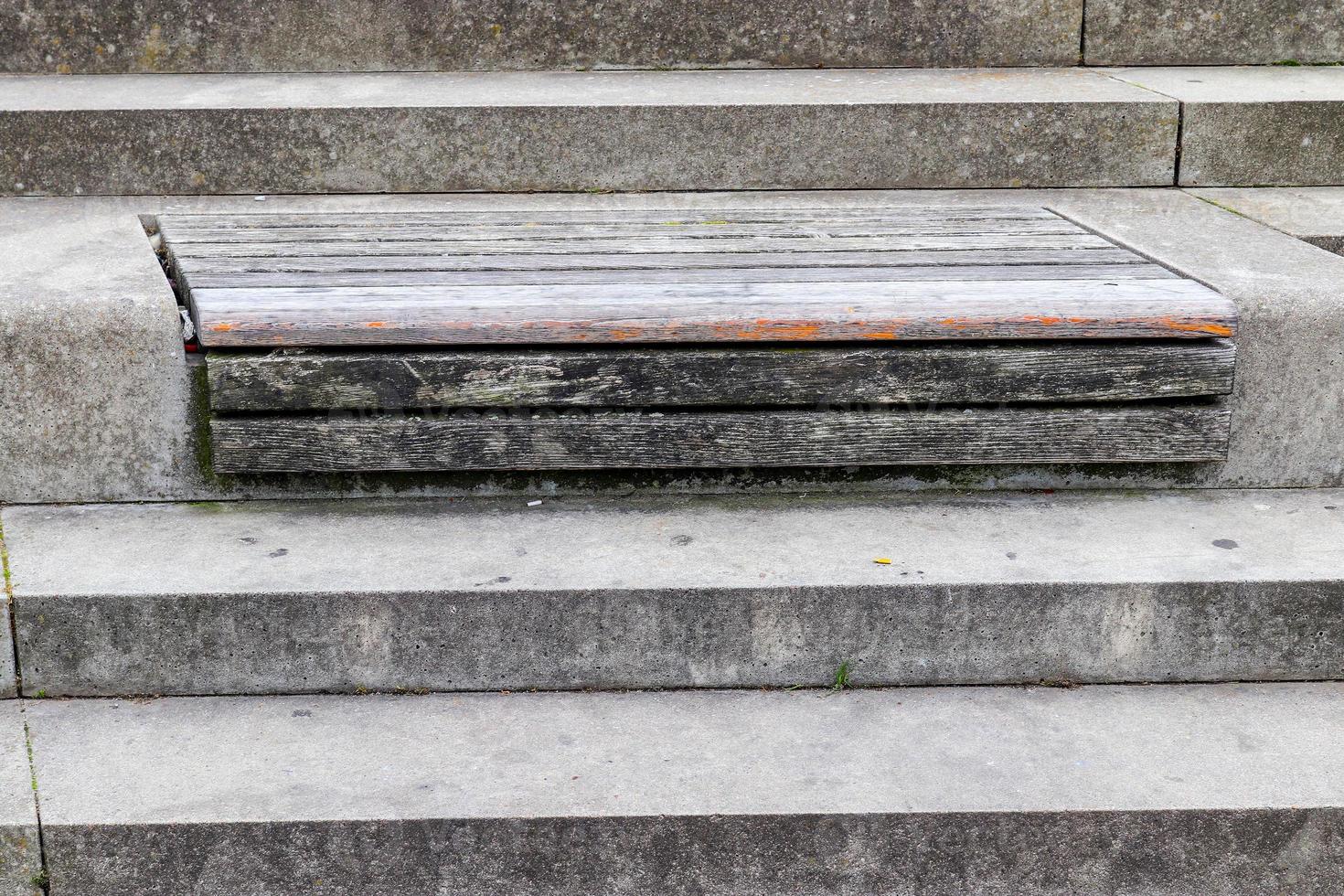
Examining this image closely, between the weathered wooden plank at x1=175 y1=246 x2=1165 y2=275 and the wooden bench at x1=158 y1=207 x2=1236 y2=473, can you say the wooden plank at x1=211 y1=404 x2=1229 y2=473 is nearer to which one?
the wooden bench at x1=158 y1=207 x2=1236 y2=473

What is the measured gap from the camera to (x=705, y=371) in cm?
255

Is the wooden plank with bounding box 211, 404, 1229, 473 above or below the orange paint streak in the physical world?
below

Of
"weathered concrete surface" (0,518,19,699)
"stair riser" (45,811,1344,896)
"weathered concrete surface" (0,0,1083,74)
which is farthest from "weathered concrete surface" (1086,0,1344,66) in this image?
"weathered concrete surface" (0,518,19,699)

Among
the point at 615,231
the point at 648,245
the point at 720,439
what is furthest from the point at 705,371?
the point at 615,231

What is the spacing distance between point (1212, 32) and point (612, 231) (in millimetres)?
2575

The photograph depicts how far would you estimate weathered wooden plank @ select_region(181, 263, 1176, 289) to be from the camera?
8.93 feet

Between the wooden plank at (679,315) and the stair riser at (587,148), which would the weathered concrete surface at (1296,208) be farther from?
the wooden plank at (679,315)

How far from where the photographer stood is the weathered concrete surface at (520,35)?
173 inches

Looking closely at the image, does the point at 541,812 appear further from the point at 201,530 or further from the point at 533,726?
the point at 201,530

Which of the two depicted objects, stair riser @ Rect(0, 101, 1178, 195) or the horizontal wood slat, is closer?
the horizontal wood slat

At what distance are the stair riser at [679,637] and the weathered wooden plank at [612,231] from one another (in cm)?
113

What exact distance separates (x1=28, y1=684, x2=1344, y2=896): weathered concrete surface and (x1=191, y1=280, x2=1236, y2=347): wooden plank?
2.48ft

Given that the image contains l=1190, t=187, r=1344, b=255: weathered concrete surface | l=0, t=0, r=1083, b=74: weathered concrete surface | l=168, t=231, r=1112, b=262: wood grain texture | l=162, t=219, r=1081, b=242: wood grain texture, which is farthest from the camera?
l=0, t=0, r=1083, b=74: weathered concrete surface

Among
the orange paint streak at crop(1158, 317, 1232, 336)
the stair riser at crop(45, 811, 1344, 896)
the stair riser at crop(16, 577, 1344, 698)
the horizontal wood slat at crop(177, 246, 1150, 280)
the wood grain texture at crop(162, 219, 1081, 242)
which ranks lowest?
the stair riser at crop(45, 811, 1344, 896)
